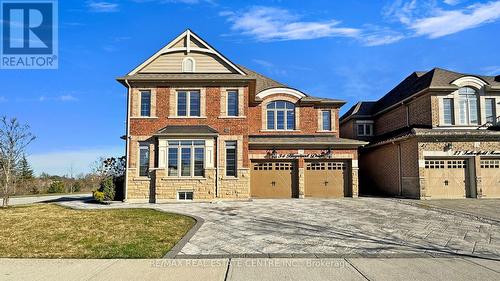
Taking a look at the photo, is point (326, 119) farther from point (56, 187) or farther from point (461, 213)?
point (56, 187)

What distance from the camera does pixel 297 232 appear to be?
9102 mm

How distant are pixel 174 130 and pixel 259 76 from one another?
33.3ft

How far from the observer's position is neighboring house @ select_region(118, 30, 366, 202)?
1744 centimetres

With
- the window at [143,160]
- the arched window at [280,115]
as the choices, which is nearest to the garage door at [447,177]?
the arched window at [280,115]

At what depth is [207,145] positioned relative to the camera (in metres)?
17.5

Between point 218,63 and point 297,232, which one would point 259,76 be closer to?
point 218,63

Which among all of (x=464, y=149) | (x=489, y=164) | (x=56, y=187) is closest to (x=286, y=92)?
(x=464, y=149)

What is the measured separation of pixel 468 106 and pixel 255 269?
790 inches

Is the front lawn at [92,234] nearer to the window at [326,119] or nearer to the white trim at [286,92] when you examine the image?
the white trim at [286,92]

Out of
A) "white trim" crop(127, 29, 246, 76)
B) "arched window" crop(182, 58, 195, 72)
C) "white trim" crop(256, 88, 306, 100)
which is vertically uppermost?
"white trim" crop(127, 29, 246, 76)

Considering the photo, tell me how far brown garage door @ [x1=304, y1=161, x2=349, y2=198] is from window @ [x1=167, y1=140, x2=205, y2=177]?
643 cm

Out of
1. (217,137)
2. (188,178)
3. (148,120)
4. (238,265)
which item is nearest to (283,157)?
(217,137)

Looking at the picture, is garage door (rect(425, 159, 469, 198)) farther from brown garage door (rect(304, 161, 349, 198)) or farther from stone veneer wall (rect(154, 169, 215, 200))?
stone veneer wall (rect(154, 169, 215, 200))

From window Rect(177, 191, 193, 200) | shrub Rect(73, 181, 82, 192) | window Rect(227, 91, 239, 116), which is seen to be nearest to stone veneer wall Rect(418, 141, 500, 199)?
window Rect(227, 91, 239, 116)
